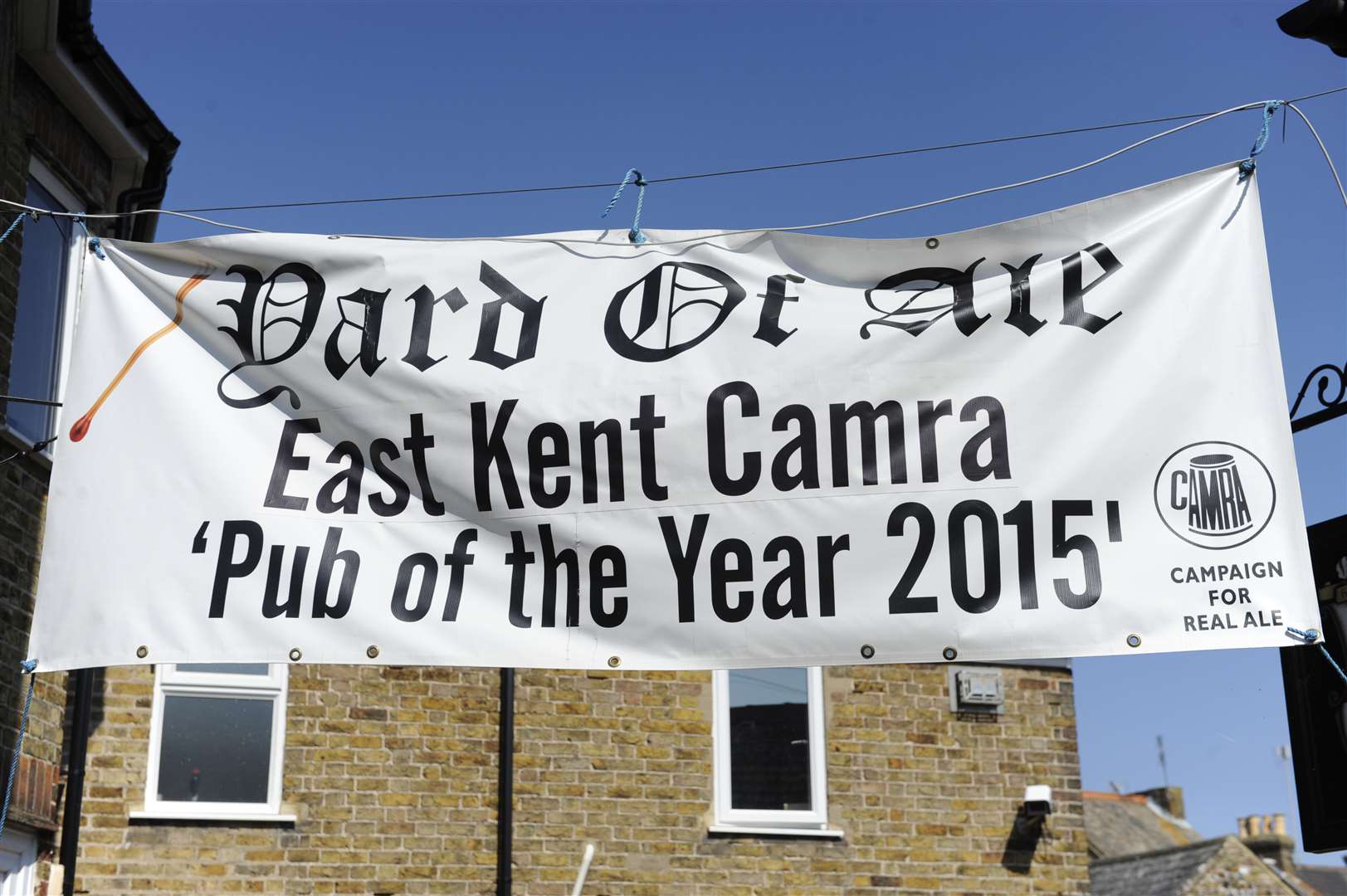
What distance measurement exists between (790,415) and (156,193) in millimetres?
5514

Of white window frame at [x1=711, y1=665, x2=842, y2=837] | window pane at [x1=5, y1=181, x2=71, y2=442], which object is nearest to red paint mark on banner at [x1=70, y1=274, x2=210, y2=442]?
window pane at [x1=5, y1=181, x2=71, y2=442]

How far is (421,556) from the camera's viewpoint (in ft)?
15.5

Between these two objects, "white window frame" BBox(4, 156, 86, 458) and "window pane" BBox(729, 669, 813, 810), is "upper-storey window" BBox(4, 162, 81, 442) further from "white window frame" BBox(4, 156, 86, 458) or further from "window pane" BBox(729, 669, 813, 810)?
"window pane" BBox(729, 669, 813, 810)

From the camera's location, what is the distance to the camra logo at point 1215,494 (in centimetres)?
432

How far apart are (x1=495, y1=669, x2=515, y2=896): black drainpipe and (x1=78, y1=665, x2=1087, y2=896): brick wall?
0.05 meters

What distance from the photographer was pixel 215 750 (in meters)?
10.4

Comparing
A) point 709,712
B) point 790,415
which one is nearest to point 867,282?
point 790,415

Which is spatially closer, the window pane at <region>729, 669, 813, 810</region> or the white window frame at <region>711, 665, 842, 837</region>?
the white window frame at <region>711, 665, 842, 837</region>

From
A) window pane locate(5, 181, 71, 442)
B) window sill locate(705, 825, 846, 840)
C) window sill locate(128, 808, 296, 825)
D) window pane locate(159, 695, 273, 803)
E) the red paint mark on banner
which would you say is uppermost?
window pane locate(5, 181, 71, 442)

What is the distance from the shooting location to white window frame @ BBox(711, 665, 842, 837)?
11.0 metres

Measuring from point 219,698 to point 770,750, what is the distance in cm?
400

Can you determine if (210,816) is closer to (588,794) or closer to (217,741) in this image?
(217,741)

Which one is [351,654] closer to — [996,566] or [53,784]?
[996,566]

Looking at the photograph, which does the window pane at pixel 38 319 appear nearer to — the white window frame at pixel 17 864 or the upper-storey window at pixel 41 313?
the upper-storey window at pixel 41 313
